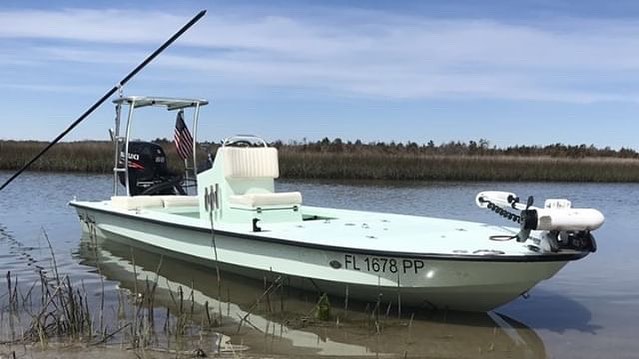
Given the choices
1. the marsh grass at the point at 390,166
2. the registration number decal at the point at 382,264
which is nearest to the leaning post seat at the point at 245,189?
the registration number decal at the point at 382,264

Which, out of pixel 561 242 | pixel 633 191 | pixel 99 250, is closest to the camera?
pixel 561 242

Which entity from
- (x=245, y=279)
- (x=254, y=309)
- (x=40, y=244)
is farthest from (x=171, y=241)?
(x=40, y=244)

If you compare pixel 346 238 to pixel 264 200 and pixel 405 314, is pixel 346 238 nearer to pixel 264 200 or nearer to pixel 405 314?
pixel 405 314

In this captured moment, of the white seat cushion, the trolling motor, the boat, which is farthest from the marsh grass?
the trolling motor

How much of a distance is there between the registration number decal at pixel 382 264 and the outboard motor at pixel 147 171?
5.44 metres

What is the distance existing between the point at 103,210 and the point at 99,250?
0.81 metres

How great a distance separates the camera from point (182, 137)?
11.3m

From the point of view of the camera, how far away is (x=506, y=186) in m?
28.3

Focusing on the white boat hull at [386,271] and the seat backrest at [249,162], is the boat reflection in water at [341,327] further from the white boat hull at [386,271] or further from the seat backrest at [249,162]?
the seat backrest at [249,162]

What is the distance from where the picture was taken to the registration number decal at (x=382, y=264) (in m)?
6.28

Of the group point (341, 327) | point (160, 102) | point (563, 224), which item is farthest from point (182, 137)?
point (563, 224)

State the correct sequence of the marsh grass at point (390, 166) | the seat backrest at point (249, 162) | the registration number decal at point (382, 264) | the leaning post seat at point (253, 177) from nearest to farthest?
the registration number decal at point (382, 264) < the leaning post seat at point (253, 177) < the seat backrest at point (249, 162) < the marsh grass at point (390, 166)

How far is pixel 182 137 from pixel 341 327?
19.0ft

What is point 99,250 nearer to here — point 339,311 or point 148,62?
point 148,62
